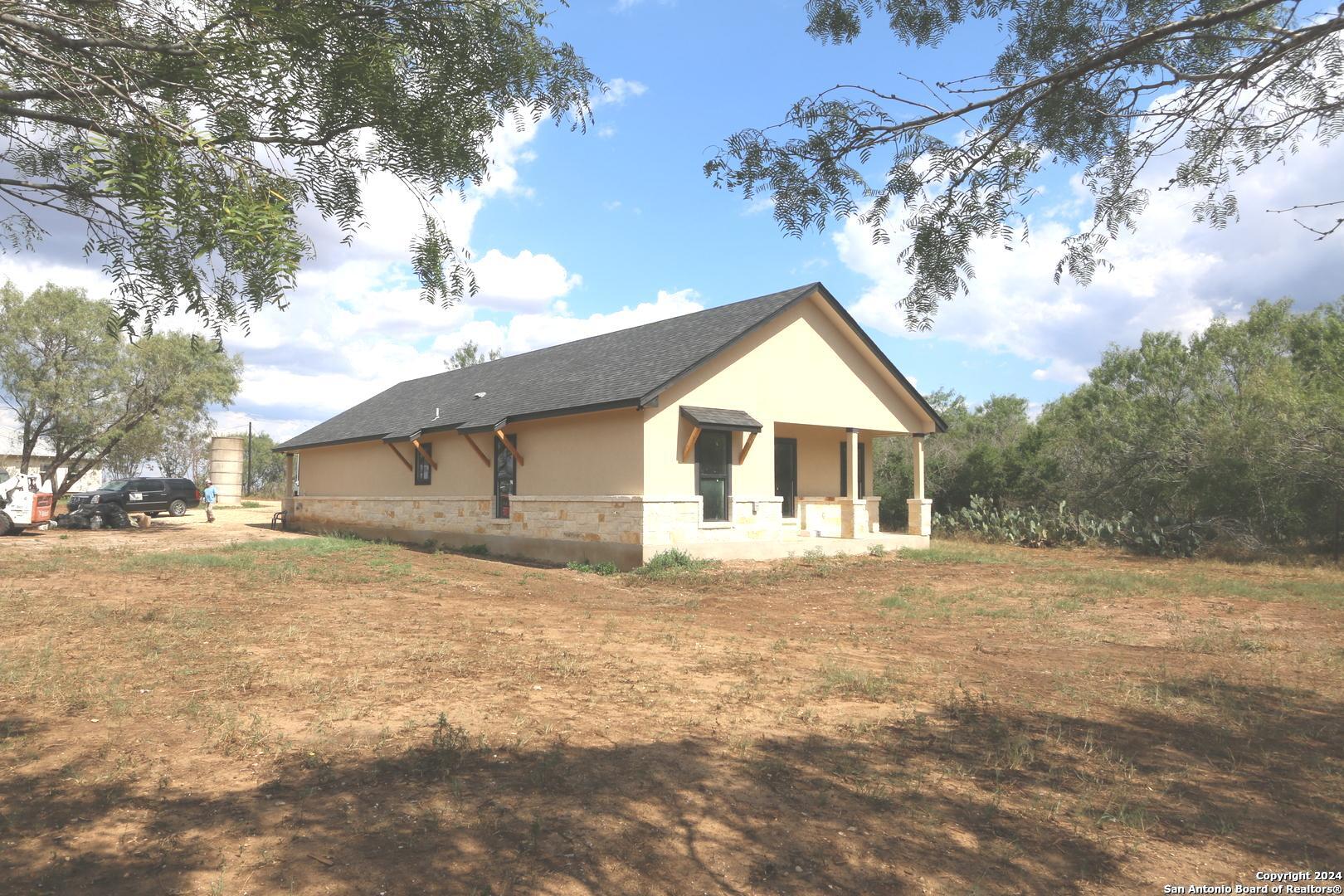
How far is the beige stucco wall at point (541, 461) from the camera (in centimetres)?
1669

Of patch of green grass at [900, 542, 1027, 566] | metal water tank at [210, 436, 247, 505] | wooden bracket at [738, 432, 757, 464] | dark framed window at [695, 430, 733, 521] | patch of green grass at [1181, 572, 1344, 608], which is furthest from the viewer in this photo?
metal water tank at [210, 436, 247, 505]

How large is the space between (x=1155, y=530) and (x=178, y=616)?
21545 millimetres

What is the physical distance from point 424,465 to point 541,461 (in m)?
6.62

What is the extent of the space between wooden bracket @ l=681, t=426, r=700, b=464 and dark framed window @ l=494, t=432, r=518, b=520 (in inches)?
210

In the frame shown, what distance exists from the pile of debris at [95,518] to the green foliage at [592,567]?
21177 millimetres

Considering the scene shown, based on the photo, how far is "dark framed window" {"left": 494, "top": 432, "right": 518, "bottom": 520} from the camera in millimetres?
20250

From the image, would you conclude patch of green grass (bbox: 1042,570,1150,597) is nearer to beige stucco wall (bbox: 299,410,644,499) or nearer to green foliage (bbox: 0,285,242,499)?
beige stucco wall (bbox: 299,410,644,499)

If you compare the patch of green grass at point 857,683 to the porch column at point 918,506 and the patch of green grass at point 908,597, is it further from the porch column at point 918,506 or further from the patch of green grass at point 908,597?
the porch column at point 918,506

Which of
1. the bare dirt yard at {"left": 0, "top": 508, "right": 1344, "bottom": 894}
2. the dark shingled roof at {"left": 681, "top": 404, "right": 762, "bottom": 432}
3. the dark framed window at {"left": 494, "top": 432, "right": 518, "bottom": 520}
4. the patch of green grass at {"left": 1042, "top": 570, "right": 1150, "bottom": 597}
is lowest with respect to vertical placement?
the bare dirt yard at {"left": 0, "top": 508, "right": 1344, "bottom": 894}

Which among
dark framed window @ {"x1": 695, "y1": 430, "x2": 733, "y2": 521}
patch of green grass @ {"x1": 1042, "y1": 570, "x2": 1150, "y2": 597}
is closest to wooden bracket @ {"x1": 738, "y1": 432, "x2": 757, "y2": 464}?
dark framed window @ {"x1": 695, "y1": 430, "x2": 733, "y2": 521}

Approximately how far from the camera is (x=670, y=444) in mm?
16562

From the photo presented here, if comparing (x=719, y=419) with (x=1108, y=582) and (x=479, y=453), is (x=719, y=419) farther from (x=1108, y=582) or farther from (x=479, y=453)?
(x=1108, y=582)

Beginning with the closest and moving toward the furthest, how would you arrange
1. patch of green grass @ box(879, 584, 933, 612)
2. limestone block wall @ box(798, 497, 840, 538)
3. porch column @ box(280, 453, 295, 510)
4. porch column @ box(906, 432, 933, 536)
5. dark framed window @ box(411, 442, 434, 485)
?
1. patch of green grass @ box(879, 584, 933, 612)
2. limestone block wall @ box(798, 497, 840, 538)
3. porch column @ box(906, 432, 933, 536)
4. dark framed window @ box(411, 442, 434, 485)
5. porch column @ box(280, 453, 295, 510)

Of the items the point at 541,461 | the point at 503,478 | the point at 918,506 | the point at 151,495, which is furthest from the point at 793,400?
the point at 151,495
